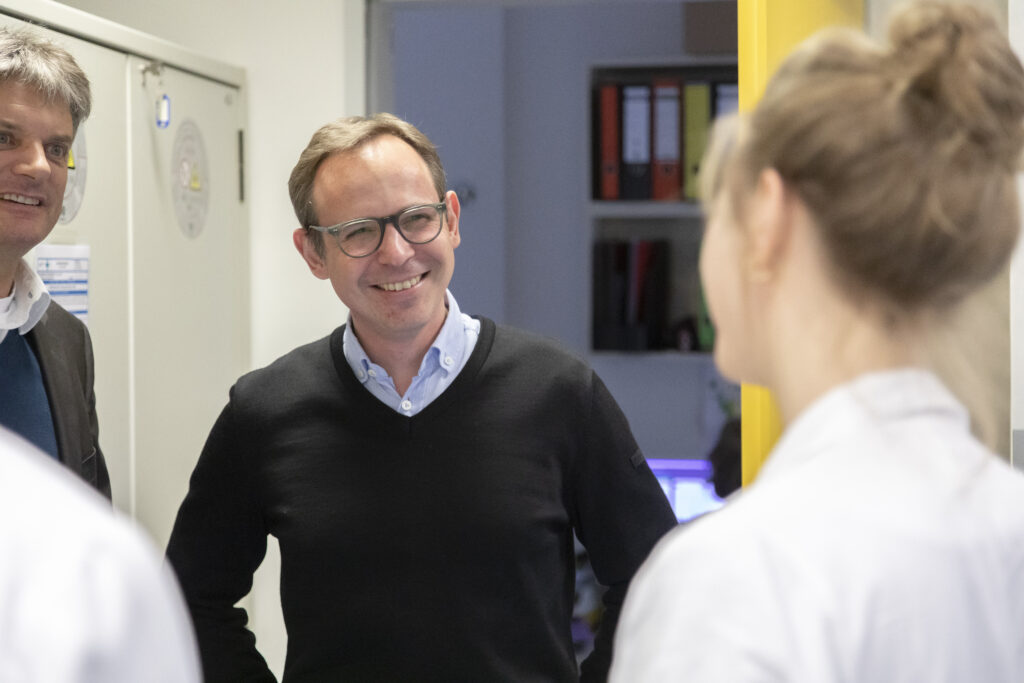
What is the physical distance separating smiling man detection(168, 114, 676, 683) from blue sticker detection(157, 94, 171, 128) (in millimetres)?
687

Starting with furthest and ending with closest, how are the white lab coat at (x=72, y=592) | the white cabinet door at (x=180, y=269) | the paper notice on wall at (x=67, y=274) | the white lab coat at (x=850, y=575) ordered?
the white cabinet door at (x=180, y=269) < the paper notice on wall at (x=67, y=274) < the white lab coat at (x=850, y=575) < the white lab coat at (x=72, y=592)

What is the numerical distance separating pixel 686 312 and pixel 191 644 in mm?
3426

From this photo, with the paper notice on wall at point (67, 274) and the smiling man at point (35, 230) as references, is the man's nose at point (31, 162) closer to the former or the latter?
the smiling man at point (35, 230)

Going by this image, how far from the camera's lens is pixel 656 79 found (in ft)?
11.5

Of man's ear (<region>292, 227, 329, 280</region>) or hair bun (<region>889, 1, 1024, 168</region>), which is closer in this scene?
hair bun (<region>889, 1, 1024, 168</region>)

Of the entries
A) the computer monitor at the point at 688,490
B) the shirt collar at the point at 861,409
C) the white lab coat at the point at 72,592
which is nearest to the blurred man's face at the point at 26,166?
the white lab coat at the point at 72,592

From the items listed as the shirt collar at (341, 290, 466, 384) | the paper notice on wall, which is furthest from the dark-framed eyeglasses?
the paper notice on wall

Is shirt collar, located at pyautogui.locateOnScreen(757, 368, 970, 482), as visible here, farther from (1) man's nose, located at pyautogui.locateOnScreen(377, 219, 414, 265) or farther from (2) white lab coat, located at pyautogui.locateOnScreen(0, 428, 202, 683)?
(1) man's nose, located at pyautogui.locateOnScreen(377, 219, 414, 265)

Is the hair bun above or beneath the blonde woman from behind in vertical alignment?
above

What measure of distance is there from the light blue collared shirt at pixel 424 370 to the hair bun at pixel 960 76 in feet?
2.89

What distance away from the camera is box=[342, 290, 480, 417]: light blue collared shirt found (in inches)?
58.5

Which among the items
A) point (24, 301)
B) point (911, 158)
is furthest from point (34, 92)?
point (911, 158)

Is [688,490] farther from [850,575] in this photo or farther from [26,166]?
[850,575]

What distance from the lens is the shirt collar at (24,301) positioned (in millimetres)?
1480
